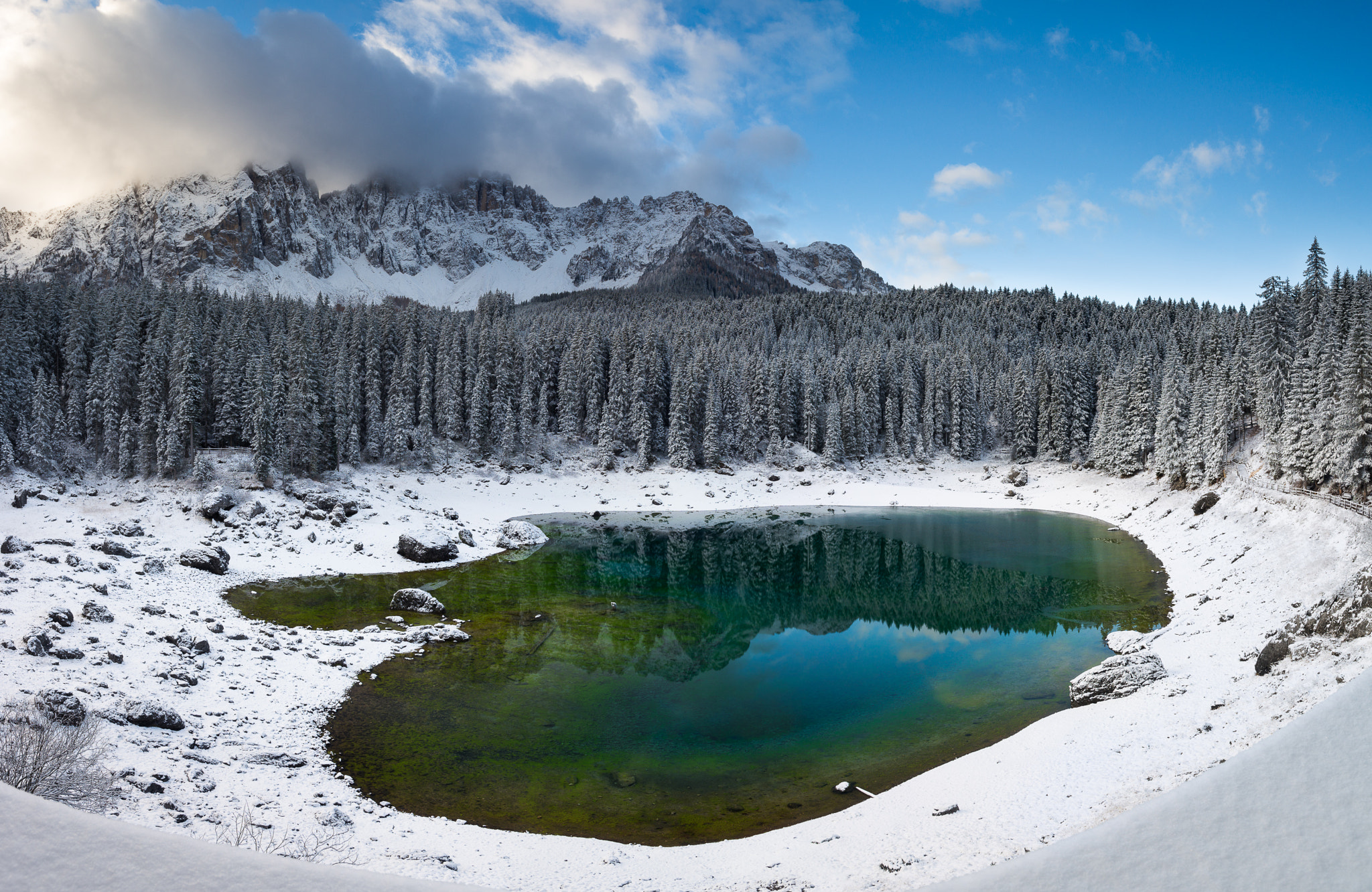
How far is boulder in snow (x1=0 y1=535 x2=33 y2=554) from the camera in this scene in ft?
106

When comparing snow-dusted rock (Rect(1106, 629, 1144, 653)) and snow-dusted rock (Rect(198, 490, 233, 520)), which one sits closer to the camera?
snow-dusted rock (Rect(1106, 629, 1144, 653))

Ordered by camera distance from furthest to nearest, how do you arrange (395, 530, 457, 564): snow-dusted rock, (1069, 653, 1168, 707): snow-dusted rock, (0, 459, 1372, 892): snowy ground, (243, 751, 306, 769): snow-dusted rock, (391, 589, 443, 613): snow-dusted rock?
(395, 530, 457, 564): snow-dusted rock, (391, 589, 443, 613): snow-dusted rock, (1069, 653, 1168, 707): snow-dusted rock, (243, 751, 306, 769): snow-dusted rock, (0, 459, 1372, 892): snowy ground

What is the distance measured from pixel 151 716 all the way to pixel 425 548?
29.9m

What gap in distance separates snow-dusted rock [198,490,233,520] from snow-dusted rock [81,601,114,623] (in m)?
26.8

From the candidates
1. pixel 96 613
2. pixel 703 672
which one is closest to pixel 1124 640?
pixel 703 672

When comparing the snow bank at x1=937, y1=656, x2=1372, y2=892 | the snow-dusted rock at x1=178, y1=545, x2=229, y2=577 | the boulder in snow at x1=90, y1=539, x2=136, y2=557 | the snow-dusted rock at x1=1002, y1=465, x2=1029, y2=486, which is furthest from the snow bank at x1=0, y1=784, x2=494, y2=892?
the snow-dusted rock at x1=1002, y1=465, x2=1029, y2=486

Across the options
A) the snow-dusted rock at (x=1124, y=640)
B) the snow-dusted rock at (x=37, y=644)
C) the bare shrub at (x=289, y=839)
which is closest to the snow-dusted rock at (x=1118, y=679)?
the snow-dusted rock at (x=1124, y=640)

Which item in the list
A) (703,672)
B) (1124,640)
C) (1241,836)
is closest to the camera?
(1241,836)

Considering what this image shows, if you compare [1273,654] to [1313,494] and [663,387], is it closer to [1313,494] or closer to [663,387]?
[1313,494]

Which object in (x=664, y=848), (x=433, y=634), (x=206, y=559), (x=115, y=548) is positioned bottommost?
(x=433, y=634)

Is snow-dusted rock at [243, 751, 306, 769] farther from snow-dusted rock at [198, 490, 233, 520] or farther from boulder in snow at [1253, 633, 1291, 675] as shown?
snow-dusted rock at [198, 490, 233, 520]

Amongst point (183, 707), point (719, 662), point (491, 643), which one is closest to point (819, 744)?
point (719, 662)

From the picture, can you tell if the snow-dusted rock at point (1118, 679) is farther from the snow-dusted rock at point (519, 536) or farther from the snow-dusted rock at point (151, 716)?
the snow-dusted rock at point (519, 536)

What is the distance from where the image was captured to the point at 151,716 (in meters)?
19.1
